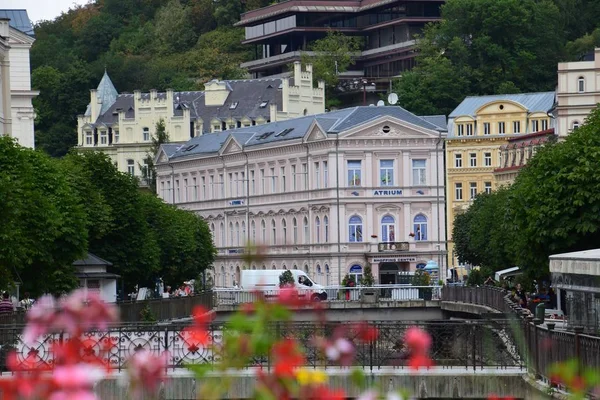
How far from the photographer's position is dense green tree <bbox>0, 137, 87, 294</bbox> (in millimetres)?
54844

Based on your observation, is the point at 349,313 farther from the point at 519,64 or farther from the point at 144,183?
the point at 519,64

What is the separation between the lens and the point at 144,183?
171 m

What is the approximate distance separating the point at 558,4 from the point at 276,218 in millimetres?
63502

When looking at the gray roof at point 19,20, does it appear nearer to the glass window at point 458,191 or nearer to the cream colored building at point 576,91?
the cream colored building at point 576,91

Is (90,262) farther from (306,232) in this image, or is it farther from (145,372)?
(145,372)

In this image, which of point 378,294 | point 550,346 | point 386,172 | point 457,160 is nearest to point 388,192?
point 386,172

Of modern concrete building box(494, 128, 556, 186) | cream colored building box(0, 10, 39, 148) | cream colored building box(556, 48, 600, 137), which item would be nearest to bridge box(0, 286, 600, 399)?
cream colored building box(0, 10, 39, 148)

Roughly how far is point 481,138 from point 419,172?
27781mm

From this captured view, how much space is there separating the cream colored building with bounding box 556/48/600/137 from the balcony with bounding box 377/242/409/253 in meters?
14.0

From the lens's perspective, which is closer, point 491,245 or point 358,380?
point 358,380

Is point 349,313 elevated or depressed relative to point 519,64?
depressed

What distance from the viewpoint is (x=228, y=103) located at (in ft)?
605

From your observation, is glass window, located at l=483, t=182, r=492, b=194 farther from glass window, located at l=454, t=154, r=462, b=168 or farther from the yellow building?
glass window, located at l=454, t=154, r=462, b=168

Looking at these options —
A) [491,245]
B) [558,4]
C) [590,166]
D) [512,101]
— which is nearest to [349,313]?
[491,245]
